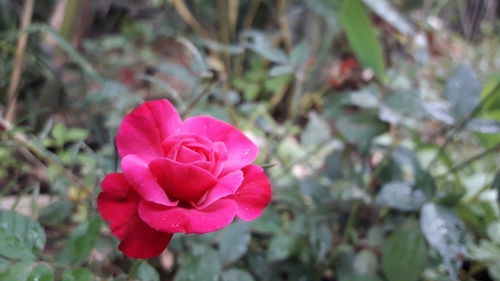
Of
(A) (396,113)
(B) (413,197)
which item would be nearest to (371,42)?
(A) (396,113)

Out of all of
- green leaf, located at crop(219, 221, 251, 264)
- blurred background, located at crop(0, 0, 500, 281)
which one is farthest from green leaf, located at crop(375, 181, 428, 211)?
green leaf, located at crop(219, 221, 251, 264)

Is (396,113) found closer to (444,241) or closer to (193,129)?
(444,241)

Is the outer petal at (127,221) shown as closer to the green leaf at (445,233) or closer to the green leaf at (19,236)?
the green leaf at (19,236)

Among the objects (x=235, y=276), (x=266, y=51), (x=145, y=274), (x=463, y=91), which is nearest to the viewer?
(x=145, y=274)

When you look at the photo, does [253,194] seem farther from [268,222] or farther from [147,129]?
[268,222]

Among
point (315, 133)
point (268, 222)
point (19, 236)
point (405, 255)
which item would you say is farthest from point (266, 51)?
point (19, 236)
